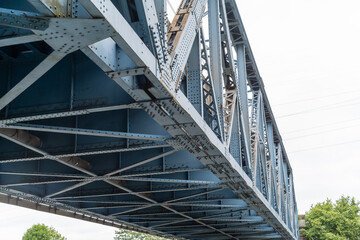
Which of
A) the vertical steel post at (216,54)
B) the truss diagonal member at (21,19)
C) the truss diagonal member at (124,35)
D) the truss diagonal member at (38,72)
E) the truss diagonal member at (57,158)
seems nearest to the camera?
the truss diagonal member at (21,19)

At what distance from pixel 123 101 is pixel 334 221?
57.7 meters

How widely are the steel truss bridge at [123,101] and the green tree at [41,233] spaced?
61511 mm

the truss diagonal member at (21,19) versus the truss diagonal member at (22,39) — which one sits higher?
the truss diagonal member at (22,39)

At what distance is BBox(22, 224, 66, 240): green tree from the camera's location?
84062mm

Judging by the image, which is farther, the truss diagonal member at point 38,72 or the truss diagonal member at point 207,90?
the truss diagonal member at point 207,90

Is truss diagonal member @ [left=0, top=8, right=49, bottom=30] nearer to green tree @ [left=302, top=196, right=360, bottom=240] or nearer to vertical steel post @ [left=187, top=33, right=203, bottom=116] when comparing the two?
vertical steel post @ [left=187, top=33, right=203, bottom=116]

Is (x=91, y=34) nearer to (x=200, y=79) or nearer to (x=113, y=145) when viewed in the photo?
(x=200, y=79)

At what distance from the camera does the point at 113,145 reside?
15344mm

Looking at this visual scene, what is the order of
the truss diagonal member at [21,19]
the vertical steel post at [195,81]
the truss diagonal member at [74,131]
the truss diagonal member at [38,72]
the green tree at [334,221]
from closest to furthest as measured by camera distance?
the truss diagonal member at [21,19]
the truss diagonal member at [38,72]
the vertical steel post at [195,81]
the truss diagonal member at [74,131]
the green tree at [334,221]

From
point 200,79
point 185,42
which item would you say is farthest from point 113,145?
point 185,42

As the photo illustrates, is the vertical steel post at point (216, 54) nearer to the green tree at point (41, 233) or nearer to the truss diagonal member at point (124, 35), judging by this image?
the truss diagonal member at point (124, 35)

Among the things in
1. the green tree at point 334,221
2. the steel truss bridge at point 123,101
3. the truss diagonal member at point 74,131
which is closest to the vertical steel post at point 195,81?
the steel truss bridge at point 123,101

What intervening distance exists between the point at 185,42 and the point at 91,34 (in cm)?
404

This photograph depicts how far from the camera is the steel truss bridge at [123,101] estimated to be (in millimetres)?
7321
